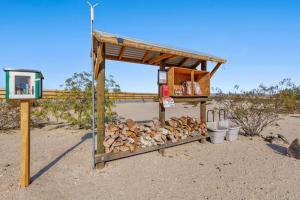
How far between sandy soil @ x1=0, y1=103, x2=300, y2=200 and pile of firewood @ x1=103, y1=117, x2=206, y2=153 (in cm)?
36

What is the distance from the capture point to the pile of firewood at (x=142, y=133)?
16.0 feet

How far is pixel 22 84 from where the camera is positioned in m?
3.51

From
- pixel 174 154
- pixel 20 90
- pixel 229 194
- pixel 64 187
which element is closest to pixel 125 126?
pixel 174 154

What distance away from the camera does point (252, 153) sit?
578 centimetres

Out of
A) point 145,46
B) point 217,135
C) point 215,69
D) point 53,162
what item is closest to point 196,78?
point 215,69

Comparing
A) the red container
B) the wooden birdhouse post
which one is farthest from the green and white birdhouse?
the red container

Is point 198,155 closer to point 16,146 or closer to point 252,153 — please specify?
point 252,153

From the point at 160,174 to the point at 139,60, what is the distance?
3546 millimetres

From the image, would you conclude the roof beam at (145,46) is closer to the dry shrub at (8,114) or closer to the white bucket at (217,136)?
→ the white bucket at (217,136)

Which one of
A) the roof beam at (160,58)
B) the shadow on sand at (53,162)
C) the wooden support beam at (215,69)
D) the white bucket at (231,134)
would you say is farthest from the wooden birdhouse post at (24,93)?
the white bucket at (231,134)

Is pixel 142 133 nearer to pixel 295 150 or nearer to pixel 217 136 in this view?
pixel 217 136

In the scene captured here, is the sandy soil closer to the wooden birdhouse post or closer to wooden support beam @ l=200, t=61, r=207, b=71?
the wooden birdhouse post

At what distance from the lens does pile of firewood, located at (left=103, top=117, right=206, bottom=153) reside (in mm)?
4867

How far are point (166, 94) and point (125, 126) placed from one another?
1498 millimetres
